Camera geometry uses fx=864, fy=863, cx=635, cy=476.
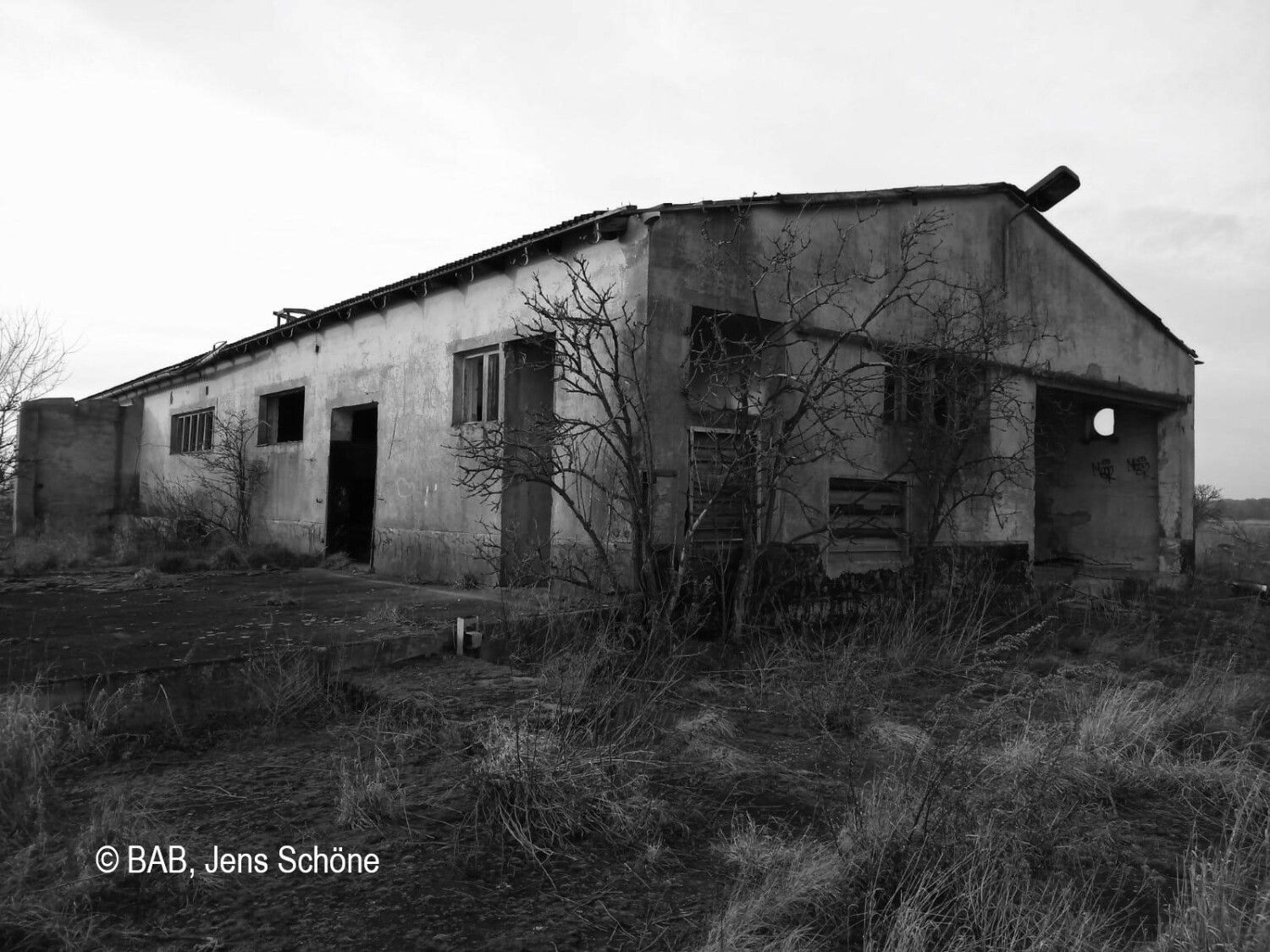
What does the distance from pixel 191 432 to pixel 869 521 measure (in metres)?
13.9

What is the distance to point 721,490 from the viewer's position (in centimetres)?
773

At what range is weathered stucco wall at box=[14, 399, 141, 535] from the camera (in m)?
17.8

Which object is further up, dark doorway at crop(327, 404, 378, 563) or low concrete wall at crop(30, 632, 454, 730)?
dark doorway at crop(327, 404, 378, 563)

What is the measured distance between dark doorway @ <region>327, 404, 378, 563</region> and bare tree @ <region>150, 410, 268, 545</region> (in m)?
2.33

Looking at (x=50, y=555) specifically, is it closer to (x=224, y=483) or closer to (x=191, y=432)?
(x=224, y=483)

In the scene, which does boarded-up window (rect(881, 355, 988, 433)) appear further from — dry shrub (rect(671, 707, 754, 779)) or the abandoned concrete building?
dry shrub (rect(671, 707, 754, 779))

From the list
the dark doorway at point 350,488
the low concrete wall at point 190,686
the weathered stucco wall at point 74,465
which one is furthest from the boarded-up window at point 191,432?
the low concrete wall at point 190,686

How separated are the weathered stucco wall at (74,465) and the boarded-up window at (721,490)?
15727mm

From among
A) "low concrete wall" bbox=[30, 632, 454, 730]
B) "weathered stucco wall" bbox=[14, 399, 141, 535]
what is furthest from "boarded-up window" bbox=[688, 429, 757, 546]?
"weathered stucco wall" bbox=[14, 399, 141, 535]

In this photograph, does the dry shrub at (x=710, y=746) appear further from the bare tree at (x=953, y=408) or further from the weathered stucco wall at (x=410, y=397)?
the bare tree at (x=953, y=408)

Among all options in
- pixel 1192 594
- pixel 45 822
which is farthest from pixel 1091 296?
pixel 45 822

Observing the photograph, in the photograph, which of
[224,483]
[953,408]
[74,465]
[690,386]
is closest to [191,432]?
[224,483]

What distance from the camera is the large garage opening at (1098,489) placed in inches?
550

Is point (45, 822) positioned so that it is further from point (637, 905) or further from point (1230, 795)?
point (1230, 795)
